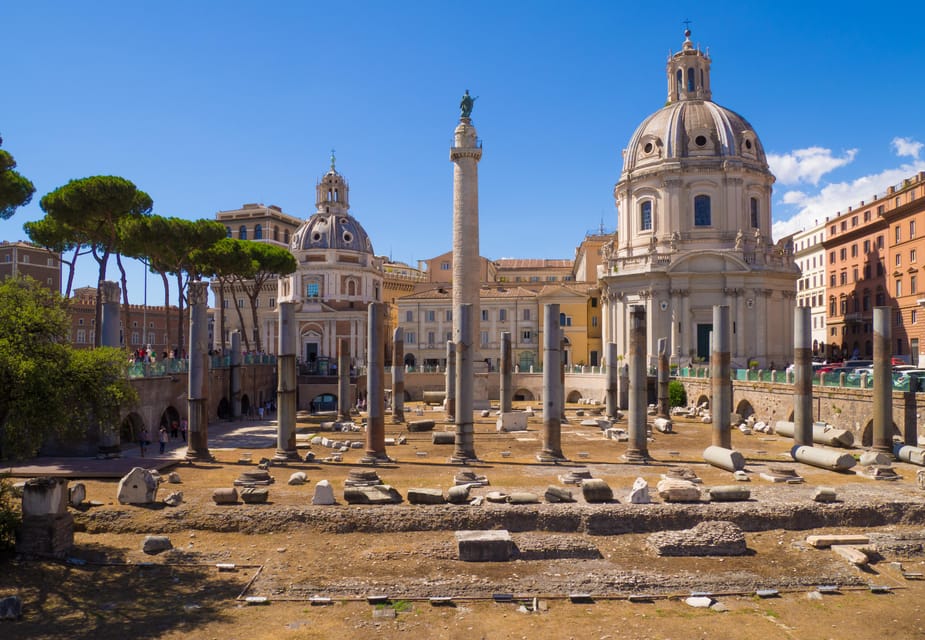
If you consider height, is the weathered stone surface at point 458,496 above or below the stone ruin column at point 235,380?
below

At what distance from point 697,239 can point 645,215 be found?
451 cm

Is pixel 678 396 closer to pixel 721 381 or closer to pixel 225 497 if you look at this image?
pixel 721 381

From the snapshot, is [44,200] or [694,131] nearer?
[44,200]

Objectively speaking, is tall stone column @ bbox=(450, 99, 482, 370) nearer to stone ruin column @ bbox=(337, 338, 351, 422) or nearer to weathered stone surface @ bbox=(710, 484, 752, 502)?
stone ruin column @ bbox=(337, 338, 351, 422)

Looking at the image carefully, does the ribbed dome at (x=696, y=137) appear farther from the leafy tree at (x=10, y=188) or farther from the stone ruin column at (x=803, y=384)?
the leafy tree at (x=10, y=188)

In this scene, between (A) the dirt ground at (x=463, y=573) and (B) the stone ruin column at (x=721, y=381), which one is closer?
(A) the dirt ground at (x=463, y=573)

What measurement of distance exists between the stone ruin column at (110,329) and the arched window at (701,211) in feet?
140

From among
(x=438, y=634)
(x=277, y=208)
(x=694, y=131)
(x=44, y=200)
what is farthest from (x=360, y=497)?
(x=277, y=208)

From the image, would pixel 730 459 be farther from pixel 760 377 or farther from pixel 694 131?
pixel 694 131

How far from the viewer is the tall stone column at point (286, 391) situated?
24.5 m

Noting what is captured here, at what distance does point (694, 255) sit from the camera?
174 ft

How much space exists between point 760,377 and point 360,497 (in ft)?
85.4

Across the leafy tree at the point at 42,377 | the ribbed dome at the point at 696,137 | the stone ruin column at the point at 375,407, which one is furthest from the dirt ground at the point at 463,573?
the ribbed dome at the point at 696,137

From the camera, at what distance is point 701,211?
5591 centimetres
